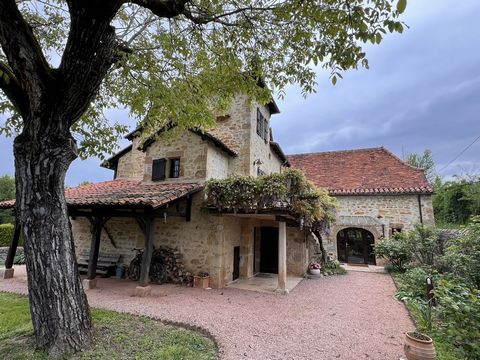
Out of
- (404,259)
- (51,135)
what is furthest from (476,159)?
(51,135)

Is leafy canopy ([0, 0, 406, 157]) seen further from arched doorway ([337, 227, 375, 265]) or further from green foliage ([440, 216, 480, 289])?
arched doorway ([337, 227, 375, 265])

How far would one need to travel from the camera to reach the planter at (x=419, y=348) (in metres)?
3.55

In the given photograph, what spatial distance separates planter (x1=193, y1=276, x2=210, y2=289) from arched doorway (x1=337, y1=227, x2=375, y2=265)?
9.63m

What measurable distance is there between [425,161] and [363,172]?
1881 cm

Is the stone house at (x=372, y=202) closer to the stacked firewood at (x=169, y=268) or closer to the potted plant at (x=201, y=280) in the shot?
the potted plant at (x=201, y=280)

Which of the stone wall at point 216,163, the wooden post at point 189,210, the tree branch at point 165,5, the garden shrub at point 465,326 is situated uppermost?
the tree branch at point 165,5

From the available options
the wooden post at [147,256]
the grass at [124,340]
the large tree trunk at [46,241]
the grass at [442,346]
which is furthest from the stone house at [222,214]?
the grass at [442,346]

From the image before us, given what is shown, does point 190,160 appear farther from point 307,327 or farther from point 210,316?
point 307,327

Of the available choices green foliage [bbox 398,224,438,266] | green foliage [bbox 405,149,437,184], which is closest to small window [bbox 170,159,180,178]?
green foliage [bbox 398,224,438,266]

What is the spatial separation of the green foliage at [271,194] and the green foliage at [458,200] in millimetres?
15218

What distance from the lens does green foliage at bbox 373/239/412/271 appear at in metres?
11.6

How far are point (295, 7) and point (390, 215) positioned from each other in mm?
13792

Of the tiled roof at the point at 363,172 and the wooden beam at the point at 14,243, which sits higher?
the tiled roof at the point at 363,172

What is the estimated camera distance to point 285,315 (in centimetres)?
611
